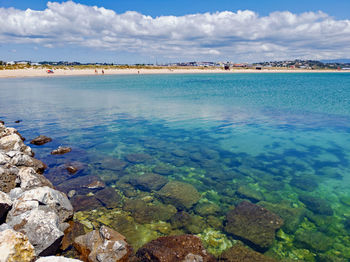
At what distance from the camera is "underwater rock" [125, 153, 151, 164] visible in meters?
16.2

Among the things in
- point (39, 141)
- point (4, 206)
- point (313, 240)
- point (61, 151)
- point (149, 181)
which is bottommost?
point (313, 240)

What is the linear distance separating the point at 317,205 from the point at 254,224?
3.87 m

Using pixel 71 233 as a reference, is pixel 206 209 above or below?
below

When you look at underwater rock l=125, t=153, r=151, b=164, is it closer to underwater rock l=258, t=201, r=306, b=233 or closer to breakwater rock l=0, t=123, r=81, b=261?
breakwater rock l=0, t=123, r=81, b=261

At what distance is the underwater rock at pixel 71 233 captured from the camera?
8.22 m

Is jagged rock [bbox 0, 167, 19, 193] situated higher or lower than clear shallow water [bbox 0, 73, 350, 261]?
higher

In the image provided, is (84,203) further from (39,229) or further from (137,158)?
(137,158)

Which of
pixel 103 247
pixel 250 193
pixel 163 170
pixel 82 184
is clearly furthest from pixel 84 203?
pixel 250 193

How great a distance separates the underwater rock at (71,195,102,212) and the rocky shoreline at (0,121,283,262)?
44.1 inches

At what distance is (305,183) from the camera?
1315cm

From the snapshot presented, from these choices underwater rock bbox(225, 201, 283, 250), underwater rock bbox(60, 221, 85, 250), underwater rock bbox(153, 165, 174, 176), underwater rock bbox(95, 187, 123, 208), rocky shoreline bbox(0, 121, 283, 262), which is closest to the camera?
rocky shoreline bbox(0, 121, 283, 262)

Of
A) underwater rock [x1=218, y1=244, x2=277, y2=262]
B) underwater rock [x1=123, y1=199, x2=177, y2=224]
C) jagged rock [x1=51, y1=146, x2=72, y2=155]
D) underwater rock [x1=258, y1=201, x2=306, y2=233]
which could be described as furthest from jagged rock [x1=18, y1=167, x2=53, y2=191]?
underwater rock [x1=258, y1=201, x2=306, y2=233]

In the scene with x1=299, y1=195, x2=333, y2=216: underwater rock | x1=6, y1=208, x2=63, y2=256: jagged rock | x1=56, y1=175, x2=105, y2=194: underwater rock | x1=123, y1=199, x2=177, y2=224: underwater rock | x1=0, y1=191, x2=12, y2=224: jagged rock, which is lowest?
x1=299, y1=195, x2=333, y2=216: underwater rock

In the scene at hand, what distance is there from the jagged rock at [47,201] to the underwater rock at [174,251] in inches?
138
